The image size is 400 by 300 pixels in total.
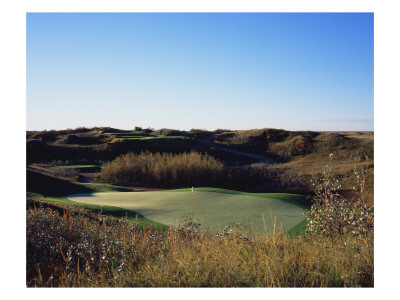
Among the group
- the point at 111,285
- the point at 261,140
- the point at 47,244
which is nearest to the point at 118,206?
the point at 47,244

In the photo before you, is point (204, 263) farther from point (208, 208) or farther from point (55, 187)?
point (55, 187)

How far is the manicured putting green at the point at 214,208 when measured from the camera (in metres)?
5.07

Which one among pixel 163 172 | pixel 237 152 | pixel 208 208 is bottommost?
pixel 208 208

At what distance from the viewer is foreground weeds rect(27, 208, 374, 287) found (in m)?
2.66

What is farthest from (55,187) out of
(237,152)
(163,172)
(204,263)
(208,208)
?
(237,152)

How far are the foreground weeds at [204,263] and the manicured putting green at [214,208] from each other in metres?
1.24

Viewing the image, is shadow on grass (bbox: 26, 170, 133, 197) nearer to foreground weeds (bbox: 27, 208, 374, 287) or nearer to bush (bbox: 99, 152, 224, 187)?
bush (bbox: 99, 152, 224, 187)

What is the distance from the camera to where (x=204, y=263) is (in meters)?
2.85

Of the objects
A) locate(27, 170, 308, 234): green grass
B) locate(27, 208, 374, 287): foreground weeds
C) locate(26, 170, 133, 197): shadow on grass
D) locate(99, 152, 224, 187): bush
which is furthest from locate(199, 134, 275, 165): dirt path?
locate(27, 208, 374, 287): foreground weeds

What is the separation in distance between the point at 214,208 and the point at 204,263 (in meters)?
3.11
